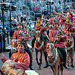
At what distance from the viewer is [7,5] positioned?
13125mm

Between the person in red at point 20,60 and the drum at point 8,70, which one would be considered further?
the person in red at point 20,60

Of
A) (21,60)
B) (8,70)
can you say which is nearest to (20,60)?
(21,60)

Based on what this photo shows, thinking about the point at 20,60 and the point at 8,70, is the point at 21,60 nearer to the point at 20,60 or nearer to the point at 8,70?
the point at 20,60

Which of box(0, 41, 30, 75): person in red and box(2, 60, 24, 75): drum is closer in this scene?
box(2, 60, 24, 75): drum

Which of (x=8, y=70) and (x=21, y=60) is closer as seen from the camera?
(x=8, y=70)

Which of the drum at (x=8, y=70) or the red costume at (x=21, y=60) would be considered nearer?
the drum at (x=8, y=70)

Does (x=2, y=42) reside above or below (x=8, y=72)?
below

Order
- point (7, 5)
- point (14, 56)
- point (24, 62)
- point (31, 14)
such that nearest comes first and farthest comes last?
point (24, 62) → point (14, 56) → point (7, 5) → point (31, 14)

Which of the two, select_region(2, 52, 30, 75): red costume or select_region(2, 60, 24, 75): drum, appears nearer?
select_region(2, 60, 24, 75): drum

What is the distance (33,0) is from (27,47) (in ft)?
86.4

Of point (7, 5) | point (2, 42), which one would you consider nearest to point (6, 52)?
point (2, 42)

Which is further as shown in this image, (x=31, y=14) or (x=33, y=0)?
(x=33, y=0)

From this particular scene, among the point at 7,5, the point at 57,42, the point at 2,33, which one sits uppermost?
the point at 7,5

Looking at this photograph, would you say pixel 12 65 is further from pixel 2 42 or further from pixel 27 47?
pixel 2 42
